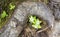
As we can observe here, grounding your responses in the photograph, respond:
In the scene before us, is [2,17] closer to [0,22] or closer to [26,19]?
[0,22]

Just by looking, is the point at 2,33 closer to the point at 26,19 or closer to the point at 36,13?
the point at 26,19

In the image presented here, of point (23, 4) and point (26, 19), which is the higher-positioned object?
point (23, 4)

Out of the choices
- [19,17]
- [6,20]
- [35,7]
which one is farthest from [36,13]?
[6,20]

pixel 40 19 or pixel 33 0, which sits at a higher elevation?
pixel 33 0

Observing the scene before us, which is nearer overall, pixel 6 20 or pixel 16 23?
pixel 16 23

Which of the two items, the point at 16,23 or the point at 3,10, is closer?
the point at 16,23

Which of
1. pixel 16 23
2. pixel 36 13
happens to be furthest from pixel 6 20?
pixel 36 13

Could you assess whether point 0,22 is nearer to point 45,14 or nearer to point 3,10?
point 3,10

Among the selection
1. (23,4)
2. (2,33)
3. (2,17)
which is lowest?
(2,33)
